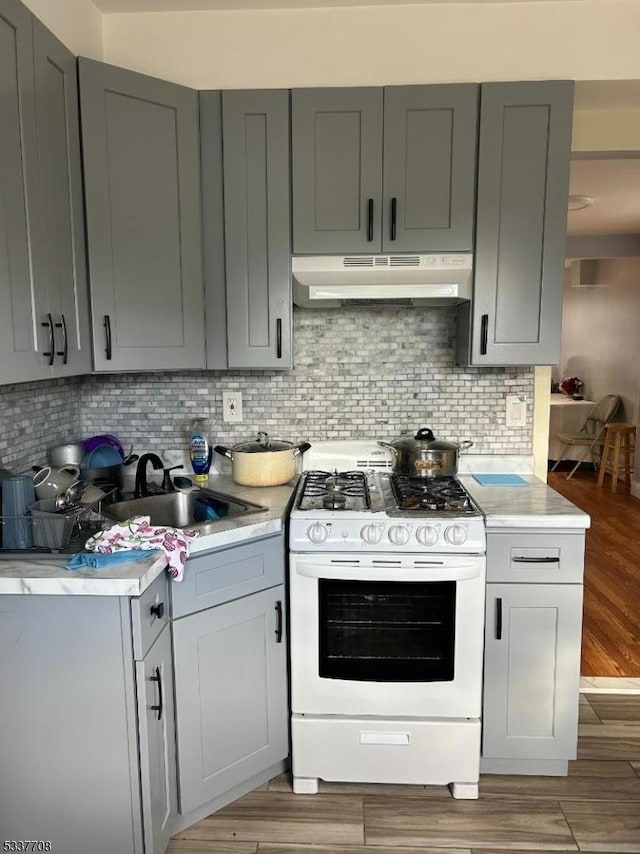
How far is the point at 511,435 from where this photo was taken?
2.67 m

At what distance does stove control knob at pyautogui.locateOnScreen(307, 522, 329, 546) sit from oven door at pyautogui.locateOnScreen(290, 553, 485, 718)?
0.05 m

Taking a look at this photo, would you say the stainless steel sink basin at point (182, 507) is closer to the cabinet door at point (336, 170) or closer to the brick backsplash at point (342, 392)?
the brick backsplash at point (342, 392)

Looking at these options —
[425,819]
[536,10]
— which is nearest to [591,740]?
[425,819]

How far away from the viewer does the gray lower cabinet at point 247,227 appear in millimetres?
2258

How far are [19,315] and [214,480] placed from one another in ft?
3.58

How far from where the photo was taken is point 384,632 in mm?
2043

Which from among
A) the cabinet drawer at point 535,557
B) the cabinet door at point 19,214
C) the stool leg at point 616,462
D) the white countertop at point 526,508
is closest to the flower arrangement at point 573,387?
the stool leg at point 616,462

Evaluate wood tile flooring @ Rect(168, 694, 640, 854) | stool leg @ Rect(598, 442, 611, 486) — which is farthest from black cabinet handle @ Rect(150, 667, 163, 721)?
stool leg @ Rect(598, 442, 611, 486)

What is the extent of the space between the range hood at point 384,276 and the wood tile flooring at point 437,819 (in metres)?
1.73

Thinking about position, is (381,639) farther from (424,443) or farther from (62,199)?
(62,199)

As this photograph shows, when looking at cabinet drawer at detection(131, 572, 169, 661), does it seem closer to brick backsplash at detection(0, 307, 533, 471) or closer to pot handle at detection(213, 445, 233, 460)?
pot handle at detection(213, 445, 233, 460)

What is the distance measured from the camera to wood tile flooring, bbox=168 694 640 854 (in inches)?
74.0

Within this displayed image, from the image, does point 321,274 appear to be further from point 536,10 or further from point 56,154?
point 536,10

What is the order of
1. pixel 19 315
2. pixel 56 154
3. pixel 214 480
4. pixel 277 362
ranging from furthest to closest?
pixel 214 480 < pixel 277 362 < pixel 56 154 < pixel 19 315
